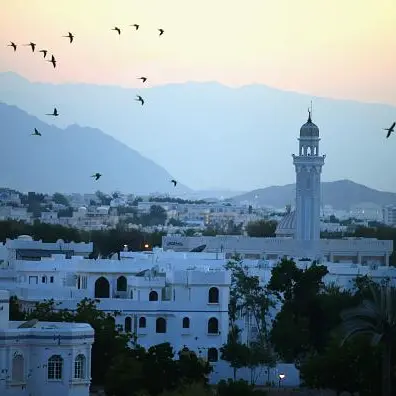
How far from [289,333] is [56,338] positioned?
13701 millimetres

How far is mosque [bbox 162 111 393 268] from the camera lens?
108062mm

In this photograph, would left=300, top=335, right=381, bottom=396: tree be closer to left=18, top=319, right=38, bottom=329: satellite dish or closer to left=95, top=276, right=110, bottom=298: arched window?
left=18, top=319, right=38, bottom=329: satellite dish

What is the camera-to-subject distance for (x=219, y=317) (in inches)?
2569

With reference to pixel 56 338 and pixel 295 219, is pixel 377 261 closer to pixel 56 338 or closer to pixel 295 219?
pixel 295 219

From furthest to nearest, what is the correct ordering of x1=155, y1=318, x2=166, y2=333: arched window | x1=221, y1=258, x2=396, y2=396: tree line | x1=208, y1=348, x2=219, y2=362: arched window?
x1=155, y1=318, x2=166, y2=333: arched window → x1=208, y1=348, x2=219, y2=362: arched window → x1=221, y1=258, x2=396, y2=396: tree line

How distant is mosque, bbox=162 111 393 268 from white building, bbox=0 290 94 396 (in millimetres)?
54276

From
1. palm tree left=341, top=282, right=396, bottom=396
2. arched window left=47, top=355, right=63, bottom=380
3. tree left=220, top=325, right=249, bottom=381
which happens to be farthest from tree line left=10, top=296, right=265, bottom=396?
palm tree left=341, top=282, right=396, bottom=396

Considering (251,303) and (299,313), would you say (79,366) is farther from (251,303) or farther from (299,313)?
(251,303)

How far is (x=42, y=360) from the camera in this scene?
51781 mm

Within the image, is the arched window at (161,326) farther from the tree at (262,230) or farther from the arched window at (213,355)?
the tree at (262,230)

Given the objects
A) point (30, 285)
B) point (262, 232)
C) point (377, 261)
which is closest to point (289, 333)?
point (30, 285)

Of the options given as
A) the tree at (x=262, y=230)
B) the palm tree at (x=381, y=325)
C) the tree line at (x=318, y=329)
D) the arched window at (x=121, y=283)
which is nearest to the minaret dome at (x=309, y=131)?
the tree at (x=262, y=230)

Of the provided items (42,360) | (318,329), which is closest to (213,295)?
(318,329)

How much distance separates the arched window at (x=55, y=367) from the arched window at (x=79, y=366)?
1.22 ft
